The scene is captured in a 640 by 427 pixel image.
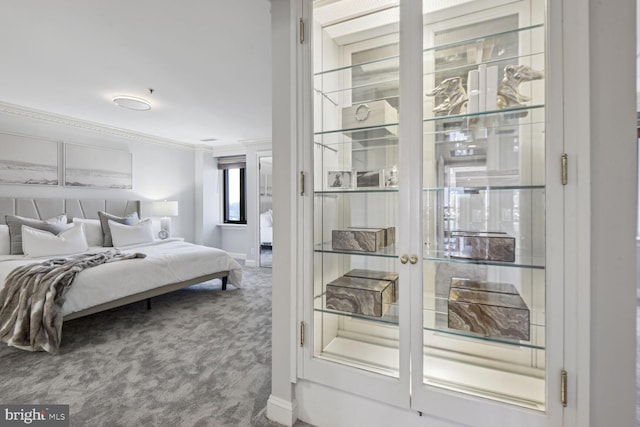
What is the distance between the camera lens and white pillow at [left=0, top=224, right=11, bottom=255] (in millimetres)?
3547

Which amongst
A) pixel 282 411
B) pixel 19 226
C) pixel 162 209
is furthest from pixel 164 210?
pixel 282 411

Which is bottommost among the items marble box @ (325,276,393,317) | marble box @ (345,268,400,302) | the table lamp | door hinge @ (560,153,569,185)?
marble box @ (325,276,393,317)

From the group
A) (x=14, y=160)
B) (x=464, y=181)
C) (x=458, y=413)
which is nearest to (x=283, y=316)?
(x=458, y=413)

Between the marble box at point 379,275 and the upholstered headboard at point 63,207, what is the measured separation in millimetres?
4609

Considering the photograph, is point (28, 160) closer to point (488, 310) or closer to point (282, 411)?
point (282, 411)

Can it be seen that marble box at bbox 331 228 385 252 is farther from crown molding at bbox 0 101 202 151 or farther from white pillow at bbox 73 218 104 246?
crown molding at bbox 0 101 202 151

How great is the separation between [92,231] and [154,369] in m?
3.02

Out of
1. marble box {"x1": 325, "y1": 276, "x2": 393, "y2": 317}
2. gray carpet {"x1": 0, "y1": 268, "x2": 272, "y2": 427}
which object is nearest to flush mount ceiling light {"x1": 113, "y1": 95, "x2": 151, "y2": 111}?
gray carpet {"x1": 0, "y1": 268, "x2": 272, "y2": 427}

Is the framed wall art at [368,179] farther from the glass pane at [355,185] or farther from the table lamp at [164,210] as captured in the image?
the table lamp at [164,210]

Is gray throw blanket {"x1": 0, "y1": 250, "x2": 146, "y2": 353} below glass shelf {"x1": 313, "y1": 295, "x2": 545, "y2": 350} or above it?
below

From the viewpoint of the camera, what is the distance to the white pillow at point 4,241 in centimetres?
355

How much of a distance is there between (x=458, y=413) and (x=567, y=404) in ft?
1.26

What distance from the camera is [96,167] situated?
478 centimetres

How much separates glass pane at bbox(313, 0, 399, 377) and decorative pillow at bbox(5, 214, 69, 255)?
3.97 m
